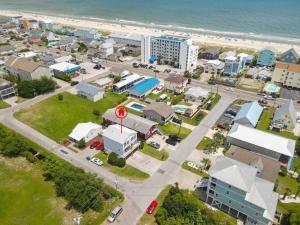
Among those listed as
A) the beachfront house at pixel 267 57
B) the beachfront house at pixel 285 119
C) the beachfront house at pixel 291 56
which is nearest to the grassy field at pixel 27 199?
the beachfront house at pixel 285 119

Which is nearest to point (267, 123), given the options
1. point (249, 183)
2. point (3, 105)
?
point (249, 183)

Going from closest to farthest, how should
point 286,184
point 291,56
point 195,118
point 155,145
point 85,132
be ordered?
point 286,184, point 155,145, point 85,132, point 195,118, point 291,56

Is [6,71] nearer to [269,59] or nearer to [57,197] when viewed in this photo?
[57,197]

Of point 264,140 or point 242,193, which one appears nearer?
point 242,193

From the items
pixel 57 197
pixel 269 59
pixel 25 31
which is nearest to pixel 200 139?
pixel 57 197

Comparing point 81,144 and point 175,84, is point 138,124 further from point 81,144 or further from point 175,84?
point 175,84

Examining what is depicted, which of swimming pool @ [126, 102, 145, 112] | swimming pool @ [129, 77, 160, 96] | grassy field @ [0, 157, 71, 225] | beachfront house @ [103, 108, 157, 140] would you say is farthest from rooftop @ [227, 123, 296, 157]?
grassy field @ [0, 157, 71, 225]
